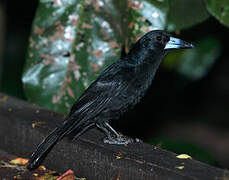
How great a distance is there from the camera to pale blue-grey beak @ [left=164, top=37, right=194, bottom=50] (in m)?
3.62

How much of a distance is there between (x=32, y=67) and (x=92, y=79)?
38 centimetres

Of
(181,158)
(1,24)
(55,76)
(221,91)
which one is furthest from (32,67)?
(221,91)

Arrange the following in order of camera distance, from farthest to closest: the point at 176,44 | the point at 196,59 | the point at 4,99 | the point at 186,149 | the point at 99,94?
the point at 196,59, the point at 186,149, the point at 4,99, the point at 176,44, the point at 99,94

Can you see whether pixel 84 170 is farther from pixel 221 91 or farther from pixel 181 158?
pixel 221 91

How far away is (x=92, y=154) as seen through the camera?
10.4ft

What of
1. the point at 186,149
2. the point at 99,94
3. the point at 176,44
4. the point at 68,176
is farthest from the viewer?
the point at 186,149

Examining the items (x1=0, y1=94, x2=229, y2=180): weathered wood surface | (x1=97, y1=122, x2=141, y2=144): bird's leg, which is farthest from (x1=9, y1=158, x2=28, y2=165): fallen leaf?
(x1=97, y1=122, x2=141, y2=144): bird's leg

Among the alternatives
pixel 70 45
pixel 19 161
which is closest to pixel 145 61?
pixel 70 45

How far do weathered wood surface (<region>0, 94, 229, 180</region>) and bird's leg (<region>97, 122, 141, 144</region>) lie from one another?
0.04 meters

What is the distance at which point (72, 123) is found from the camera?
131 inches

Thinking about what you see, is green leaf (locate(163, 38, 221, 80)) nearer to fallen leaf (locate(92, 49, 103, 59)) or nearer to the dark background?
the dark background

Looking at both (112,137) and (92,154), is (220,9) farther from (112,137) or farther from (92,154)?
(92,154)

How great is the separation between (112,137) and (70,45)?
631 mm

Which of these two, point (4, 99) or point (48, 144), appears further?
point (4, 99)
